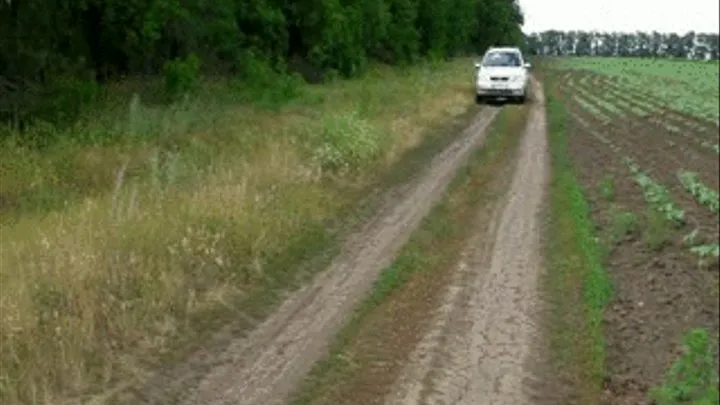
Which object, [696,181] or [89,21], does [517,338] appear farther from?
[89,21]

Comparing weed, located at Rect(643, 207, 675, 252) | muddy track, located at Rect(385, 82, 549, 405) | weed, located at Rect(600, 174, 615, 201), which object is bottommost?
muddy track, located at Rect(385, 82, 549, 405)

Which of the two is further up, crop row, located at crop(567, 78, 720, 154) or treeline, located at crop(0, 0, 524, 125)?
treeline, located at crop(0, 0, 524, 125)

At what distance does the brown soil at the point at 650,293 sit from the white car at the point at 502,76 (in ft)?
58.3

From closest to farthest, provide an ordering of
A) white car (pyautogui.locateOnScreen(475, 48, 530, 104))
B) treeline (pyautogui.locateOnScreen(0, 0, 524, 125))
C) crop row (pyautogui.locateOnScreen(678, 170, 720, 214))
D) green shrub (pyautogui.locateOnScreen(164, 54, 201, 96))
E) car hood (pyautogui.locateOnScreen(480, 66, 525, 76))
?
crop row (pyautogui.locateOnScreen(678, 170, 720, 214))
treeline (pyautogui.locateOnScreen(0, 0, 524, 125))
green shrub (pyautogui.locateOnScreen(164, 54, 201, 96))
car hood (pyautogui.locateOnScreen(480, 66, 525, 76))
white car (pyautogui.locateOnScreen(475, 48, 530, 104))

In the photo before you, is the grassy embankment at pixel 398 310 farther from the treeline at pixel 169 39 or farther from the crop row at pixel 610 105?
the treeline at pixel 169 39

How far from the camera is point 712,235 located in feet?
25.2

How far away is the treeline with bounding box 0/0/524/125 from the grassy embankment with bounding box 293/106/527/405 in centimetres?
909

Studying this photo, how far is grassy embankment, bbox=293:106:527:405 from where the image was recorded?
7.02 metres

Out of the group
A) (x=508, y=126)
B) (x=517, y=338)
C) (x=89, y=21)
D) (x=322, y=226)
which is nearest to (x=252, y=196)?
(x=322, y=226)

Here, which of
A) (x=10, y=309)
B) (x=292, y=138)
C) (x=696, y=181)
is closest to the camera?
(x=10, y=309)

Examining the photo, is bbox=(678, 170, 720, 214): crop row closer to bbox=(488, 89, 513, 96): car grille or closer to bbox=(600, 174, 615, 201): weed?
bbox=(600, 174, 615, 201): weed

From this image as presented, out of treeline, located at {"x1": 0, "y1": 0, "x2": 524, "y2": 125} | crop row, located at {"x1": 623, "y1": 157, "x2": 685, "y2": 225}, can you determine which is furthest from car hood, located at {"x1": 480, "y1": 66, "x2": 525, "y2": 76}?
crop row, located at {"x1": 623, "y1": 157, "x2": 685, "y2": 225}

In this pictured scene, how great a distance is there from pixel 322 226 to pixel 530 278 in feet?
11.5

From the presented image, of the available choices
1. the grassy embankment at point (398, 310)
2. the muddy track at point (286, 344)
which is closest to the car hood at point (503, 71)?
the grassy embankment at point (398, 310)
